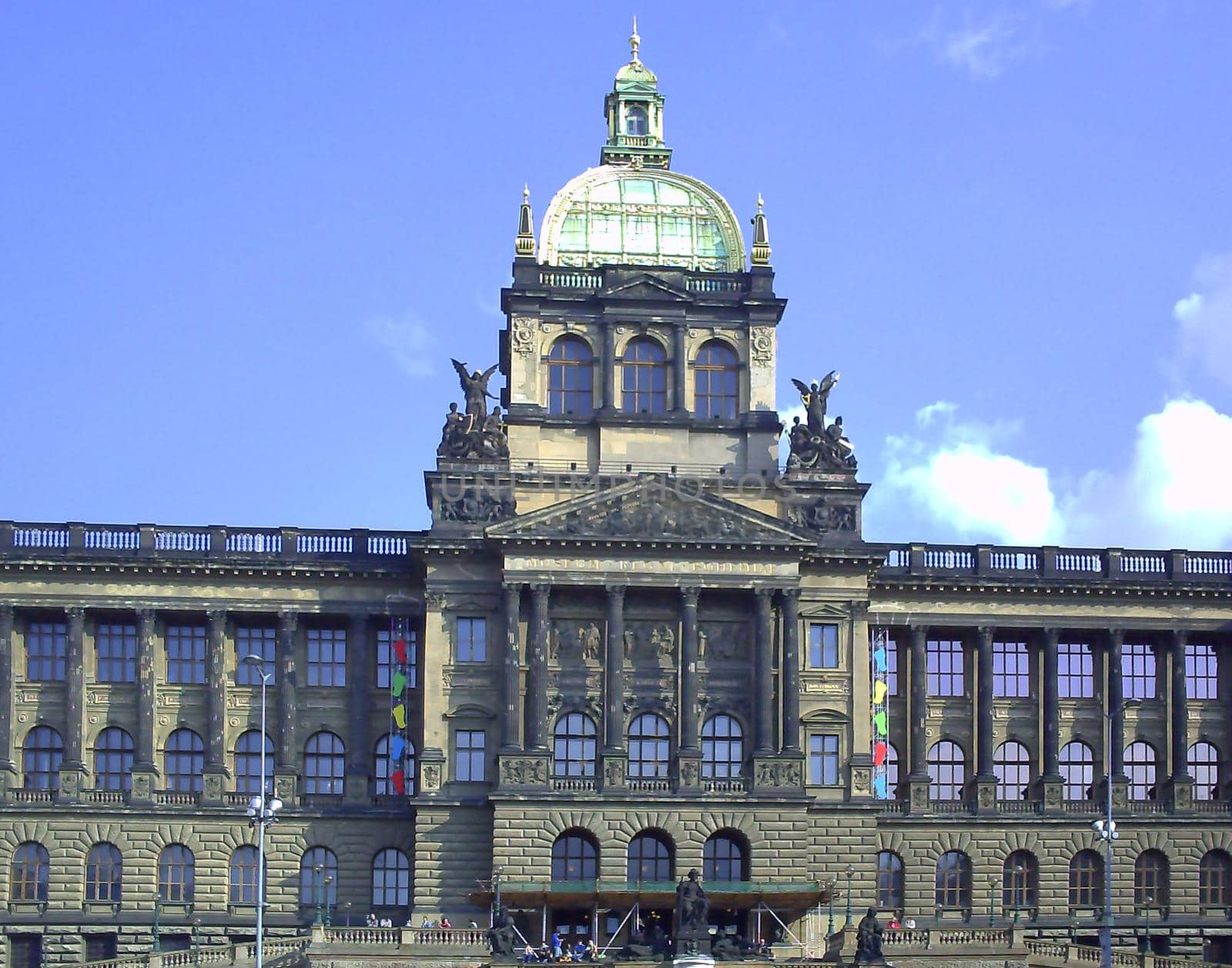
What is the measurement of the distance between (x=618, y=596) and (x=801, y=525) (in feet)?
26.6

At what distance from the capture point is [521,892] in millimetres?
103375

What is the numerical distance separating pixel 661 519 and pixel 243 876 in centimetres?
2178

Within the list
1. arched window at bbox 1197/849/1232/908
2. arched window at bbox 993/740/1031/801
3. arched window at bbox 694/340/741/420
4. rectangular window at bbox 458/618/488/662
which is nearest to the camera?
rectangular window at bbox 458/618/488/662

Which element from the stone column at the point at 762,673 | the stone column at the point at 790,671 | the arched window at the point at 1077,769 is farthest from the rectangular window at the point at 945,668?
the stone column at the point at 762,673

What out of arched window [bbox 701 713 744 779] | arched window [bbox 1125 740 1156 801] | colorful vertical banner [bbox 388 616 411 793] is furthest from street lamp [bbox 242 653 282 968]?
arched window [bbox 1125 740 1156 801]

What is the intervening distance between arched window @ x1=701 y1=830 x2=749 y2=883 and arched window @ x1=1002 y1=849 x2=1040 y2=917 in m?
12.9

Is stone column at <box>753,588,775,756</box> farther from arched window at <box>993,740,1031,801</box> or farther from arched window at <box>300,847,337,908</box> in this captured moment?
arched window at <box>300,847,337,908</box>

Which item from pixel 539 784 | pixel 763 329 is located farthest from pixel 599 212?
pixel 539 784

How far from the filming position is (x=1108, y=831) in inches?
3664

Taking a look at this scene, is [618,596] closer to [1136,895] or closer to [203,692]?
[203,692]

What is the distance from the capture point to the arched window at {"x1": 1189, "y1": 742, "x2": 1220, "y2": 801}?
116062 millimetres

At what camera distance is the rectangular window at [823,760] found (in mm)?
109625

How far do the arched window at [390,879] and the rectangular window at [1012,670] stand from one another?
25623mm

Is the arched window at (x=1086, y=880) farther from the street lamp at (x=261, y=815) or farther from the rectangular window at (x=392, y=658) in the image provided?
the street lamp at (x=261, y=815)
